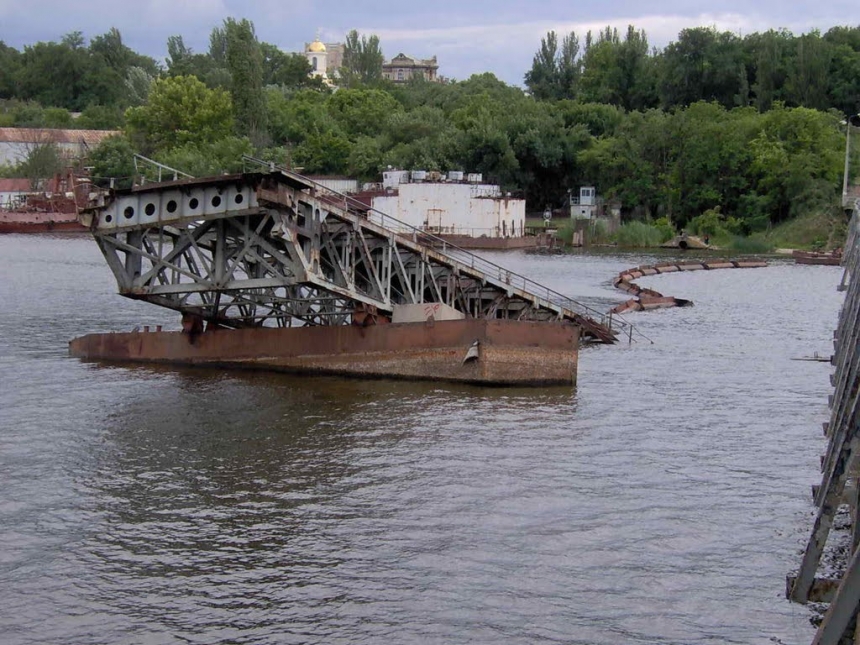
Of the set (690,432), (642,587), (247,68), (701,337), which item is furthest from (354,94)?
(642,587)

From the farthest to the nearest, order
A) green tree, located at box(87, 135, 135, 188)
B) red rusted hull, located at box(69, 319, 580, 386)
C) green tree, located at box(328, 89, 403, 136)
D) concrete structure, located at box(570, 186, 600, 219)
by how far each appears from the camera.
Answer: green tree, located at box(328, 89, 403, 136)
green tree, located at box(87, 135, 135, 188)
concrete structure, located at box(570, 186, 600, 219)
red rusted hull, located at box(69, 319, 580, 386)

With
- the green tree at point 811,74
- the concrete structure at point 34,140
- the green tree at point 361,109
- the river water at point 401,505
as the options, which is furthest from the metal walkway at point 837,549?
the concrete structure at point 34,140

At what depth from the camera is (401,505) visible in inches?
818

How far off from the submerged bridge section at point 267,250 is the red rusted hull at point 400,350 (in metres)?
0.83

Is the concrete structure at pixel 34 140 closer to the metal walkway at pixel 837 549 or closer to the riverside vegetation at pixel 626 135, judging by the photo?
the riverside vegetation at pixel 626 135

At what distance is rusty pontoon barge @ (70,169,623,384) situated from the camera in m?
32.0

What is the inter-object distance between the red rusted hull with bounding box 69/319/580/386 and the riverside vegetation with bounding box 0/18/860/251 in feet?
248

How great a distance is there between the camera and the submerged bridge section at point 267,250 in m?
31.8

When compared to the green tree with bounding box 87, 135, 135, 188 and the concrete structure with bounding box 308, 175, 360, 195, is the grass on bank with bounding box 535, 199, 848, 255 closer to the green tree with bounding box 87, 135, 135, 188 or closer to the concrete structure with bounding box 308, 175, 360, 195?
the concrete structure with bounding box 308, 175, 360, 195

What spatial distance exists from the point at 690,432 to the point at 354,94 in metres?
131

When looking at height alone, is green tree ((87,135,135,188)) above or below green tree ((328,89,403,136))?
below

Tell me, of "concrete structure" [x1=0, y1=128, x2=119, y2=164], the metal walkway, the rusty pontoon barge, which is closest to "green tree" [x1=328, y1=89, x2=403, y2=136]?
"concrete structure" [x1=0, y1=128, x2=119, y2=164]

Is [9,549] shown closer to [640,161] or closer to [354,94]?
[640,161]

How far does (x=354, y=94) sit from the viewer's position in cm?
15312
